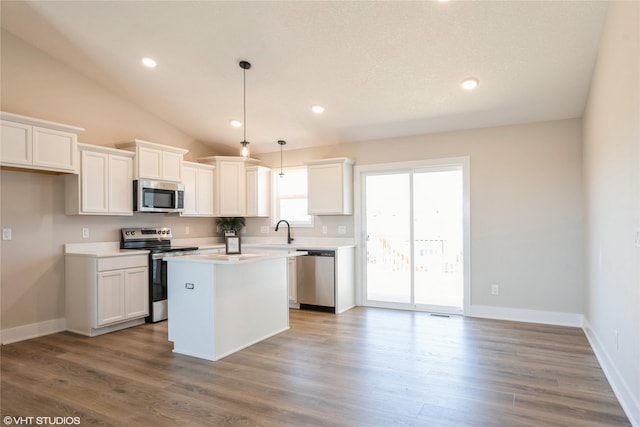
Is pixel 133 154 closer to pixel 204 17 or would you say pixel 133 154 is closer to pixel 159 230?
pixel 159 230

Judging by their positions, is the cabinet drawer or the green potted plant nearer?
the cabinet drawer

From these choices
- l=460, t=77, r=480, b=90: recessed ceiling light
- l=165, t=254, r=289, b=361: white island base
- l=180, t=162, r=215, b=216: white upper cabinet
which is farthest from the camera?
l=180, t=162, r=215, b=216: white upper cabinet

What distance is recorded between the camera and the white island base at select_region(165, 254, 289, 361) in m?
3.38

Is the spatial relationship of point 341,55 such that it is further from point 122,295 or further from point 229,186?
point 122,295

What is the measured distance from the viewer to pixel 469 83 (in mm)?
3873

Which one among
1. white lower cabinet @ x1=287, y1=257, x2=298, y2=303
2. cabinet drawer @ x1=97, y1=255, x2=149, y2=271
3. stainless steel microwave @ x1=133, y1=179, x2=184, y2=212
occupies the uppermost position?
stainless steel microwave @ x1=133, y1=179, x2=184, y2=212

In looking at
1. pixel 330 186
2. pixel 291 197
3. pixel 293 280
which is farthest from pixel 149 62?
pixel 293 280

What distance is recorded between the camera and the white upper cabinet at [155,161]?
4.80 m

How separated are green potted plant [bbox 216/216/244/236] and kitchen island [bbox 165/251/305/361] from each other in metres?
2.68

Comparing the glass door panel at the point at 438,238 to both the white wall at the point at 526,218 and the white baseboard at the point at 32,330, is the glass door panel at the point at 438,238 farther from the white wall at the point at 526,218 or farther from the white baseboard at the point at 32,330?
the white baseboard at the point at 32,330

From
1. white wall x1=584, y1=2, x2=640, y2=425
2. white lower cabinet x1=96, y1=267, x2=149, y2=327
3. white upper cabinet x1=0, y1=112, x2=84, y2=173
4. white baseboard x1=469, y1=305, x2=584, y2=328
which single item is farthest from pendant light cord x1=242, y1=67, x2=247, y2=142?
white baseboard x1=469, y1=305, x2=584, y2=328

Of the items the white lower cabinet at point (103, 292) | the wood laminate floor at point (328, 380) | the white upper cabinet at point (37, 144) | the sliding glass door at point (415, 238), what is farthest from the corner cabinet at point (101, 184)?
the sliding glass door at point (415, 238)

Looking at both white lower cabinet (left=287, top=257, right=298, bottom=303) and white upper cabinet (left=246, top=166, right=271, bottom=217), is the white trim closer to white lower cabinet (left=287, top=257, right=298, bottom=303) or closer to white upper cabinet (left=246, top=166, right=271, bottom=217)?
white lower cabinet (left=287, top=257, right=298, bottom=303)

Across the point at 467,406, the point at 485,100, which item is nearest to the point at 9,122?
the point at 467,406
